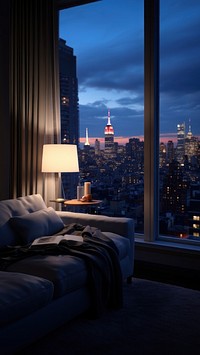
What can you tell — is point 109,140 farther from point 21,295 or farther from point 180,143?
point 21,295

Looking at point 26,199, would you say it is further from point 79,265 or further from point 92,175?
point 92,175

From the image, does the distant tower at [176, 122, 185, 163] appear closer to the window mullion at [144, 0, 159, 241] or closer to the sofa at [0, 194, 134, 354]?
the window mullion at [144, 0, 159, 241]

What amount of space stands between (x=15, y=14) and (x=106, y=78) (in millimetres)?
1369

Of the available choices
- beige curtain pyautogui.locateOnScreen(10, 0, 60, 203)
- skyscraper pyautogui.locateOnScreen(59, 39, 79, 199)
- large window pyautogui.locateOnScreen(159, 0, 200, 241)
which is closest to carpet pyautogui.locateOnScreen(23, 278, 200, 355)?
large window pyautogui.locateOnScreen(159, 0, 200, 241)

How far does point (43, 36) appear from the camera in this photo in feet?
16.0

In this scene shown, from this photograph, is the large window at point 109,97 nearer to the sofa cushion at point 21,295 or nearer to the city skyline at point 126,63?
the city skyline at point 126,63

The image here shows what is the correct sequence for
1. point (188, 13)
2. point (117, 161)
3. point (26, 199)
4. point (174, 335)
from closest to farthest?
point (174, 335) → point (26, 199) → point (188, 13) → point (117, 161)

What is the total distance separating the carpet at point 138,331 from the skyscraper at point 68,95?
7.87 feet

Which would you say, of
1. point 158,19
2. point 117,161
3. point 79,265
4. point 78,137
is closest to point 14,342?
point 79,265

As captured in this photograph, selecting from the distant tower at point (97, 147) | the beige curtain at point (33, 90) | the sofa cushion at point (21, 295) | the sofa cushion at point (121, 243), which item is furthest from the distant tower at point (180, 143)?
the sofa cushion at point (21, 295)

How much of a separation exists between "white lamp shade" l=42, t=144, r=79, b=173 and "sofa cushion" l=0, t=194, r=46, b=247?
1.89ft

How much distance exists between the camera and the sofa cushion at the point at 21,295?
7.10 feet

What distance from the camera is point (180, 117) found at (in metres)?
4.44

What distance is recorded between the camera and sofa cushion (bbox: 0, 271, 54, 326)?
216 centimetres
